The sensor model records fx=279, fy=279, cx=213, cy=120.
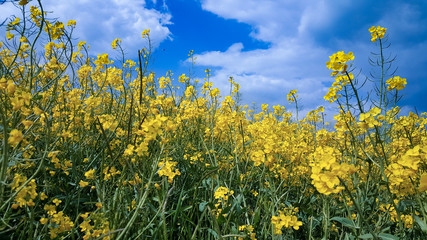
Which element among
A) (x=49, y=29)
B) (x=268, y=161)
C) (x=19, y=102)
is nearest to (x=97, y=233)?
(x=19, y=102)

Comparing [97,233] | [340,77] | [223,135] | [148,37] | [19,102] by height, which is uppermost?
[148,37]

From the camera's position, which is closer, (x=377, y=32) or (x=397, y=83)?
(x=397, y=83)

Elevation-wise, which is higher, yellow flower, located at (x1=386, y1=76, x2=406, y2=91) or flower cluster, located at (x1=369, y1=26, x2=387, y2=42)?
flower cluster, located at (x1=369, y1=26, x2=387, y2=42)

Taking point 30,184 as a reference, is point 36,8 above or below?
above

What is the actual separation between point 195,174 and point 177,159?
0.37 meters

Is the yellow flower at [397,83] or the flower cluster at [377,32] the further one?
the flower cluster at [377,32]

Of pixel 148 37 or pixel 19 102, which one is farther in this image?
pixel 148 37

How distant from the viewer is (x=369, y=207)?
2.30m

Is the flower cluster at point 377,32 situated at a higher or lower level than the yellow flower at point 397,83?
higher

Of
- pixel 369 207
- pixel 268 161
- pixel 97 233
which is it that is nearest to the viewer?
pixel 97 233

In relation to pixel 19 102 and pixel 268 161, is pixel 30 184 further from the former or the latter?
pixel 268 161

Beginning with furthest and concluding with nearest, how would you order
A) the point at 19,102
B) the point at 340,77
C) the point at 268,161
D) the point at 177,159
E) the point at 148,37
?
the point at 148,37 < the point at 177,159 < the point at 268,161 < the point at 340,77 < the point at 19,102

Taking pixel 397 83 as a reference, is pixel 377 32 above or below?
above

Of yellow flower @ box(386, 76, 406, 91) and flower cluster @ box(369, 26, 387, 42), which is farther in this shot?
flower cluster @ box(369, 26, 387, 42)
